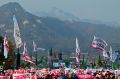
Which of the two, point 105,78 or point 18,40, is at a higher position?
point 18,40

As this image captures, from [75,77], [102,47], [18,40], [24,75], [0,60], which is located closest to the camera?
[24,75]

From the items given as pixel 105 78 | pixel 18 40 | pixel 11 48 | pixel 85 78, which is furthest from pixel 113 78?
pixel 11 48

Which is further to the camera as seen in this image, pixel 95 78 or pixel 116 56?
pixel 116 56

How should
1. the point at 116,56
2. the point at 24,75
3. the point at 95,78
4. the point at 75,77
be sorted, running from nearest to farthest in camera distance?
the point at 24,75, the point at 75,77, the point at 95,78, the point at 116,56

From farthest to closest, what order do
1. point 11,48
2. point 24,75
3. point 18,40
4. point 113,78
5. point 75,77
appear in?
point 11,48, point 18,40, point 113,78, point 75,77, point 24,75

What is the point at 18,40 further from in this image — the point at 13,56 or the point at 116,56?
the point at 13,56

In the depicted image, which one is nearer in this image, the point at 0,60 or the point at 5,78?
the point at 5,78

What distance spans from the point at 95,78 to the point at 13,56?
8950cm

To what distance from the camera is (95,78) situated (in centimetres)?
4331

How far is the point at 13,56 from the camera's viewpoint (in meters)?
132

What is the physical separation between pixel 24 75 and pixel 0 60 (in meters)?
77.5

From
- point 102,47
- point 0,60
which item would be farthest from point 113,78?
point 0,60

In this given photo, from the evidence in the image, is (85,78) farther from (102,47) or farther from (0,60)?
(0,60)

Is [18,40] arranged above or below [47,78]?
above
